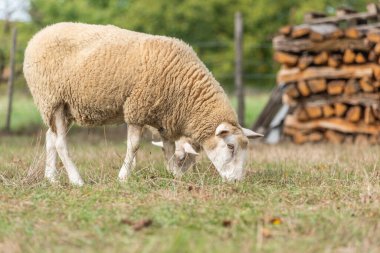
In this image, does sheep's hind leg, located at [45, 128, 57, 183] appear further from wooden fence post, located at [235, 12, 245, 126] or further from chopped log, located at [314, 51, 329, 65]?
wooden fence post, located at [235, 12, 245, 126]

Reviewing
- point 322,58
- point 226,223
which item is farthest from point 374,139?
point 226,223

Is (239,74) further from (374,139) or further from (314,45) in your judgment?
(374,139)

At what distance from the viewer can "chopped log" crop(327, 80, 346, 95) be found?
38.4ft

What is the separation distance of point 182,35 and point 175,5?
162cm

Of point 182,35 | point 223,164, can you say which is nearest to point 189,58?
point 223,164

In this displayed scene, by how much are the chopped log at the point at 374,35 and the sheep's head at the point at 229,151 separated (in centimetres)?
522

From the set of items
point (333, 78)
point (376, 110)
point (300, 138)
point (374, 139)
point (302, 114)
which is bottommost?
point (300, 138)

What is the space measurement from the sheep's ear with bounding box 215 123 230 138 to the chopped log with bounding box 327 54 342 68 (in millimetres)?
5629

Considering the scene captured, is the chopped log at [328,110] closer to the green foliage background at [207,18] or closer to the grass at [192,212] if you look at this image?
the grass at [192,212]

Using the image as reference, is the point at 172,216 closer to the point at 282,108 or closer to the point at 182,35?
the point at 282,108

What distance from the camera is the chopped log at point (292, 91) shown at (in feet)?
40.0

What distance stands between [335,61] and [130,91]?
19.4 ft

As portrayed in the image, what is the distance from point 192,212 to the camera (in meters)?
4.66

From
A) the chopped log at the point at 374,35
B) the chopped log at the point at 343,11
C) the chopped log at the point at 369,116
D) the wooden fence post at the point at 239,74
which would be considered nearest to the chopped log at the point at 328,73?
the chopped log at the point at 374,35
